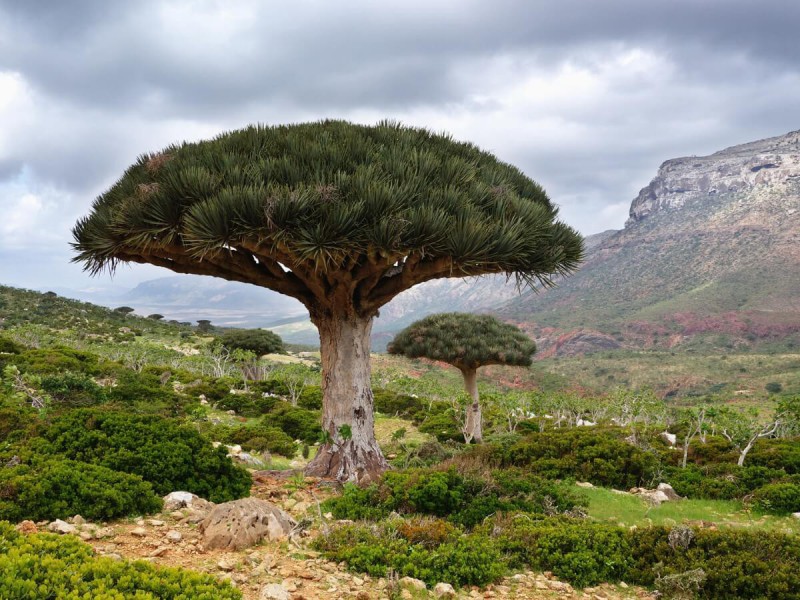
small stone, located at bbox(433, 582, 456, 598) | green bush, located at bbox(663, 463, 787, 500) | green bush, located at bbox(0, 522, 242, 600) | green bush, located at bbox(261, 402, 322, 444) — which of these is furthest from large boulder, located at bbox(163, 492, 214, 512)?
green bush, located at bbox(261, 402, 322, 444)

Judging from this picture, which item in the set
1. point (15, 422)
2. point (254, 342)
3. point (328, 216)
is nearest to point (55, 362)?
point (15, 422)

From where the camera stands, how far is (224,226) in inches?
290

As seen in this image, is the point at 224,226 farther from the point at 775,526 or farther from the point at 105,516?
the point at 775,526

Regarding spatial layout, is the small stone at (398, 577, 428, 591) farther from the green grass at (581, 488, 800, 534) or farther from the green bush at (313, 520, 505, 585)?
the green grass at (581, 488, 800, 534)

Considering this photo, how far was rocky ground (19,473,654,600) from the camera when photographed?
4793 mm

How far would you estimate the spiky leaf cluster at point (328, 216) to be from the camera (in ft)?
24.7

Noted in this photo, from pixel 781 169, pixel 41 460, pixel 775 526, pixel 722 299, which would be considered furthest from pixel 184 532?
pixel 781 169

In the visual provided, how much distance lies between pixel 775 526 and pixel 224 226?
10173mm

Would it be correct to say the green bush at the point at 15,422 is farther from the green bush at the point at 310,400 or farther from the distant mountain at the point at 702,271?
the distant mountain at the point at 702,271

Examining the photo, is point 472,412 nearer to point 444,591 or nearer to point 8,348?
point 444,591

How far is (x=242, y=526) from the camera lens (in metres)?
5.75

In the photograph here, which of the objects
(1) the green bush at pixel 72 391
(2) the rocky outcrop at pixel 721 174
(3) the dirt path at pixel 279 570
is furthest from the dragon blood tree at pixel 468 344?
(2) the rocky outcrop at pixel 721 174

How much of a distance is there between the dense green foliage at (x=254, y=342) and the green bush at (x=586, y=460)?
3255cm

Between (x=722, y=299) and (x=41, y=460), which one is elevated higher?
(x=722, y=299)
